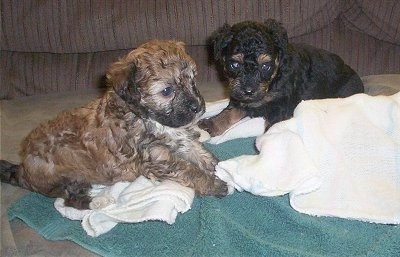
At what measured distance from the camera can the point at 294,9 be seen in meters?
4.35

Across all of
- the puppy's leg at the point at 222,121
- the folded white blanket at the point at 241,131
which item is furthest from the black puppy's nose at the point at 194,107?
the puppy's leg at the point at 222,121

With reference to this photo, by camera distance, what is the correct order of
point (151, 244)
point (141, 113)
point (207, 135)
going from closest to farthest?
1. point (151, 244)
2. point (141, 113)
3. point (207, 135)

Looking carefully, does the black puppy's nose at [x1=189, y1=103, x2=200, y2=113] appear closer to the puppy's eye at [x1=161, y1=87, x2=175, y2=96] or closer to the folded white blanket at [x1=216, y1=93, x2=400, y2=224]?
the puppy's eye at [x1=161, y1=87, x2=175, y2=96]

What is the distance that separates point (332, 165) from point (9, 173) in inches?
78.6

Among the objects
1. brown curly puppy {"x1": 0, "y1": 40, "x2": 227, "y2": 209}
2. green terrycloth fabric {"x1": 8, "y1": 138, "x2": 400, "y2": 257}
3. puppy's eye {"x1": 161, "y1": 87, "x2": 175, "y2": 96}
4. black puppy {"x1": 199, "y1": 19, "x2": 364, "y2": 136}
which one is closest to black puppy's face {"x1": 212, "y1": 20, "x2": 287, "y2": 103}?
black puppy {"x1": 199, "y1": 19, "x2": 364, "y2": 136}

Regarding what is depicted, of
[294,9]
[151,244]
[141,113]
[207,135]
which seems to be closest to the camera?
[151,244]

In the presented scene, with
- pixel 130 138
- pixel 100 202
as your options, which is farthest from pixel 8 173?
pixel 130 138

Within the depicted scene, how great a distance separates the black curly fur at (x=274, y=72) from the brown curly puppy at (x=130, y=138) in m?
0.53

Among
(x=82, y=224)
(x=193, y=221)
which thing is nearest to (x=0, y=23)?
(x=82, y=224)

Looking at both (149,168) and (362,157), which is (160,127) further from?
(362,157)

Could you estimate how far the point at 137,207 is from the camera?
2779 millimetres

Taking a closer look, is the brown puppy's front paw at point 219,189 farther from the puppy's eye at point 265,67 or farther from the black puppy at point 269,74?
the puppy's eye at point 265,67

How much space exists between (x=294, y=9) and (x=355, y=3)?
1.90 feet

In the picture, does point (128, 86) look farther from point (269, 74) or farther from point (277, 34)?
point (277, 34)
